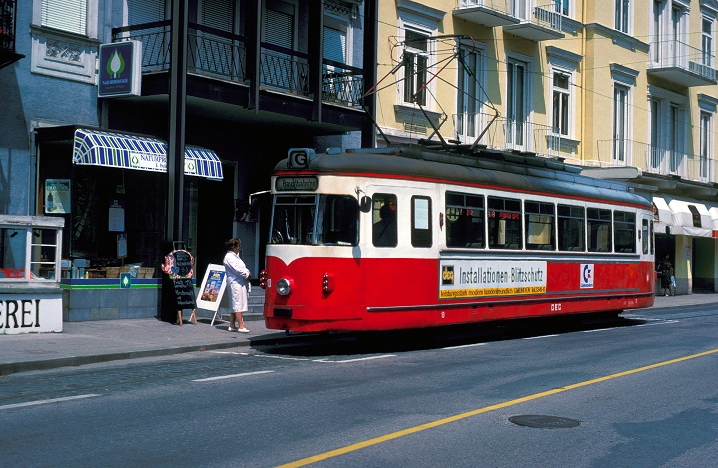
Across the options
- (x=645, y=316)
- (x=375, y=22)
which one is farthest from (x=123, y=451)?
(x=645, y=316)

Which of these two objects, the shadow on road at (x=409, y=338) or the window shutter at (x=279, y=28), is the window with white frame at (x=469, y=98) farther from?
the shadow on road at (x=409, y=338)

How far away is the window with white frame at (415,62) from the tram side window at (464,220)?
30.8ft

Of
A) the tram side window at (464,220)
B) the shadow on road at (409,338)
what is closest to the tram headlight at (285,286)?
the shadow on road at (409,338)

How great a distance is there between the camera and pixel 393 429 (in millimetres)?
8031

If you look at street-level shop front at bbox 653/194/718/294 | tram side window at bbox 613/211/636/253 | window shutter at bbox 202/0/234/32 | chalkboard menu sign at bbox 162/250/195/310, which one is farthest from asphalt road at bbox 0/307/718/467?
street-level shop front at bbox 653/194/718/294

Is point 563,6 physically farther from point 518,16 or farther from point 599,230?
point 599,230

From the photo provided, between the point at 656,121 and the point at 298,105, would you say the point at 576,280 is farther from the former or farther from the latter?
the point at 656,121

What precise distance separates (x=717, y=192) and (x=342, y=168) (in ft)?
103

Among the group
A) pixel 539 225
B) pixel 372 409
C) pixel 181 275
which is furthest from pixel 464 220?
pixel 372 409

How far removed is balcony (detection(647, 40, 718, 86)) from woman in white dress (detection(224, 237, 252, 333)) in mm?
24994

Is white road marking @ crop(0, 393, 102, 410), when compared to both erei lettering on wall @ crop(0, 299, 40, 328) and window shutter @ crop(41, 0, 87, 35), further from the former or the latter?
window shutter @ crop(41, 0, 87, 35)

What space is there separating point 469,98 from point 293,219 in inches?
581

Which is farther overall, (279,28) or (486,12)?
(486,12)

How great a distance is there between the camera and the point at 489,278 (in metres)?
16.1
